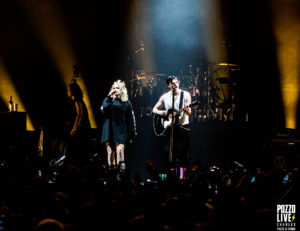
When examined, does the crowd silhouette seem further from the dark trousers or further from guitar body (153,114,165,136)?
guitar body (153,114,165,136)

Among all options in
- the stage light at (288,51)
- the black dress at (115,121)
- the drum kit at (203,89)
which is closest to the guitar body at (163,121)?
the black dress at (115,121)

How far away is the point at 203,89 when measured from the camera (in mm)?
8727

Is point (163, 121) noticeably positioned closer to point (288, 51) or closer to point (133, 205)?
point (288, 51)

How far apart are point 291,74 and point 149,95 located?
310 cm

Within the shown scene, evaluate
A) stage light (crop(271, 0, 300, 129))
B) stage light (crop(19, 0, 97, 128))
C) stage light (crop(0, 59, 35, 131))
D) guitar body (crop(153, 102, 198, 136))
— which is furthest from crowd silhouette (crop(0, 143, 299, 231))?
stage light (crop(0, 59, 35, 131))

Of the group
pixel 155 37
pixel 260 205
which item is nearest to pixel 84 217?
pixel 260 205

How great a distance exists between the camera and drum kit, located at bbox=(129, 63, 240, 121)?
8664 millimetres

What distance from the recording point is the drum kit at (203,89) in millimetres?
8664

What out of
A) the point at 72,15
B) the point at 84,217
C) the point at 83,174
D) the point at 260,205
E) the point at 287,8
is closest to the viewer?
the point at 84,217

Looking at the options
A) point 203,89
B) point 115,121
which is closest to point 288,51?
point 203,89

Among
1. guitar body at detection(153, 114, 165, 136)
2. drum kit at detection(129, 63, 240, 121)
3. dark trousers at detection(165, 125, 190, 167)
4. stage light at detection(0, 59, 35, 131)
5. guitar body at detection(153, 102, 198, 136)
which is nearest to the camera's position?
guitar body at detection(153, 102, 198, 136)

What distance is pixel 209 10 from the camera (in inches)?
355

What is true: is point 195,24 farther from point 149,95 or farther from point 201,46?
point 149,95

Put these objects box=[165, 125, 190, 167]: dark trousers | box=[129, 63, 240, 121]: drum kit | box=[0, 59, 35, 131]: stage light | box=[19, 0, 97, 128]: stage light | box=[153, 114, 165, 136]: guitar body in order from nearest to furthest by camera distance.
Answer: box=[165, 125, 190, 167]: dark trousers → box=[153, 114, 165, 136]: guitar body → box=[129, 63, 240, 121]: drum kit → box=[19, 0, 97, 128]: stage light → box=[0, 59, 35, 131]: stage light
